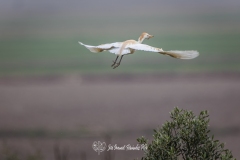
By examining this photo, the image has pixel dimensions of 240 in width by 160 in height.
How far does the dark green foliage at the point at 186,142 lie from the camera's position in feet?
5.95

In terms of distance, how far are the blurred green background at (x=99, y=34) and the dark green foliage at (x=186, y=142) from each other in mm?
661

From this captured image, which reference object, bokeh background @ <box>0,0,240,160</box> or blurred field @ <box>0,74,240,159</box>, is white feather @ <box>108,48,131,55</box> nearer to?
bokeh background @ <box>0,0,240,160</box>

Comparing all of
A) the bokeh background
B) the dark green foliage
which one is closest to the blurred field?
the bokeh background

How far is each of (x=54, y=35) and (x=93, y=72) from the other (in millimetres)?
376

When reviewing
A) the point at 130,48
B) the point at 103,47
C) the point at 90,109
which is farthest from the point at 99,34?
the point at 90,109

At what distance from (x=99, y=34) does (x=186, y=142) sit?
1018mm

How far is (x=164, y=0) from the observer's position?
2.46 meters

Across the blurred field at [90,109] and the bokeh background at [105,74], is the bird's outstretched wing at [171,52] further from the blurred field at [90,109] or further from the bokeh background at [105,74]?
the blurred field at [90,109]

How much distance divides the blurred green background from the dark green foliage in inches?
26.0

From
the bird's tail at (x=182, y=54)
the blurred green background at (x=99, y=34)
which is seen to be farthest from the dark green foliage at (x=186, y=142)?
the blurred green background at (x=99, y=34)

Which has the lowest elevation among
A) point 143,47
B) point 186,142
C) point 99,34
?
point 186,142

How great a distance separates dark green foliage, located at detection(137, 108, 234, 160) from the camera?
181 cm

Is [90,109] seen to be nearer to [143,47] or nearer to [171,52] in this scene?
[143,47]

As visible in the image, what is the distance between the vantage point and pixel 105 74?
8.15ft
